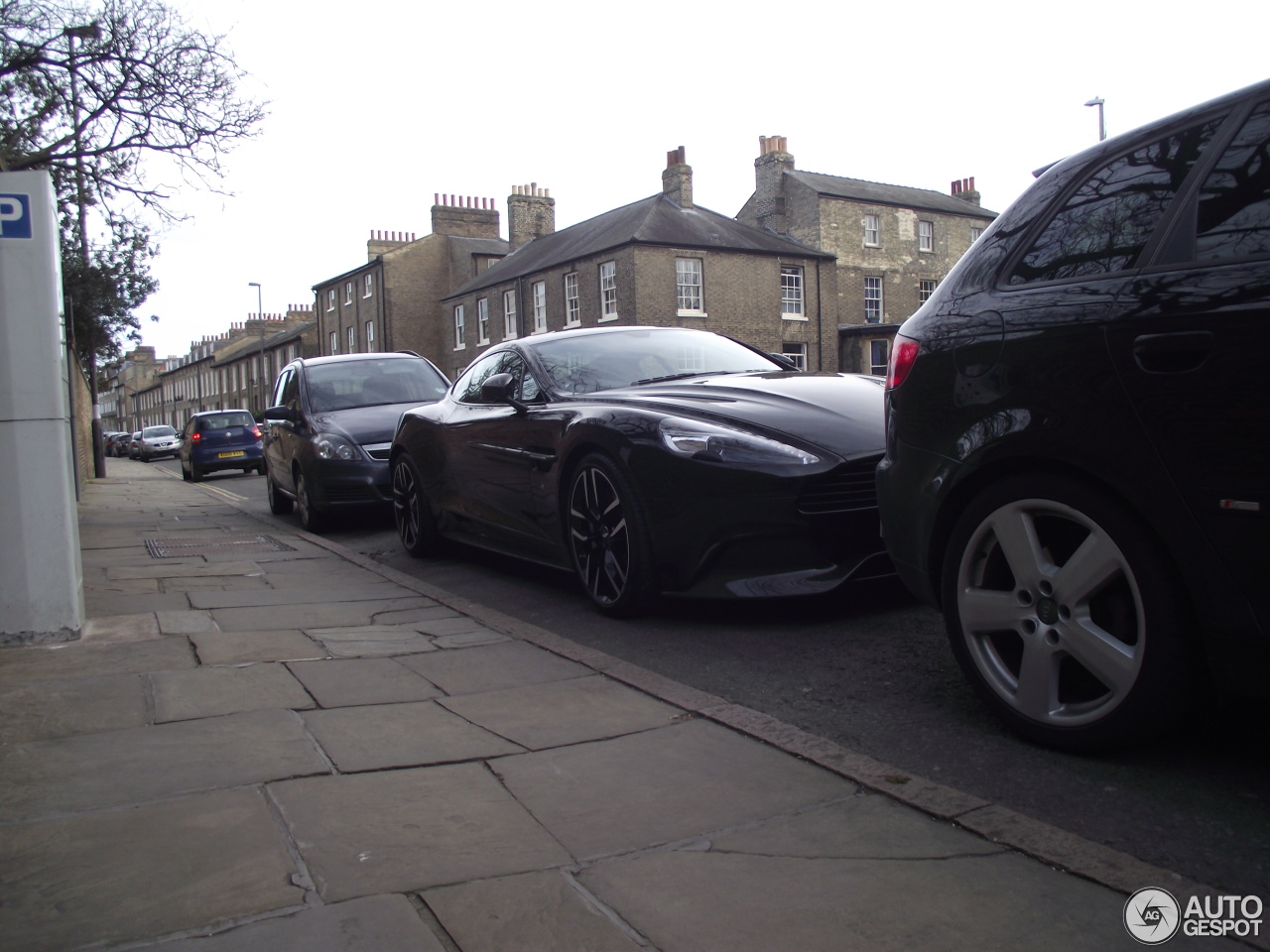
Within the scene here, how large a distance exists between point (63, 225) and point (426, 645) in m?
20.0

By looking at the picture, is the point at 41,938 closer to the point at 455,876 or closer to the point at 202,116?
the point at 455,876

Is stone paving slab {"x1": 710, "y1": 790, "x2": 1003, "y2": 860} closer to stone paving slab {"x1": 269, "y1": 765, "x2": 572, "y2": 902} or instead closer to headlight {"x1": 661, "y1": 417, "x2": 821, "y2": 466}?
stone paving slab {"x1": 269, "y1": 765, "x2": 572, "y2": 902}

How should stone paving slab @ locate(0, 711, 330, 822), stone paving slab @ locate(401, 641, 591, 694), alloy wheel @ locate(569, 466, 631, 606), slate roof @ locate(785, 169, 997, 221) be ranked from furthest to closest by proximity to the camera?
slate roof @ locate(785, 169, 997, 221)
alloy wheel @ locate(569, 466, 631, 606)
stone paving slab @ locate(401, 641, 591, 694)
stone paving slab @ locate(0, 711, 330, 822)

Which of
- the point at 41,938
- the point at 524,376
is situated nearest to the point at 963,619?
the point at 41,938

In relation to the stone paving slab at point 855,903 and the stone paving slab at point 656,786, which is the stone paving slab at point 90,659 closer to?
the stone paving slab at point 656,786

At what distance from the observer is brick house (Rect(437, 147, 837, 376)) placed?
35375 millimetres

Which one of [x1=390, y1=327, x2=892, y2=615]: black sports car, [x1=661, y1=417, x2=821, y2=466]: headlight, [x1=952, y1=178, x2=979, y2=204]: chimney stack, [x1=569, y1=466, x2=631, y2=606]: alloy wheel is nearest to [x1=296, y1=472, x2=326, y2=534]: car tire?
[x1=390, y1=327, x2=892, y2=615]: black sports car

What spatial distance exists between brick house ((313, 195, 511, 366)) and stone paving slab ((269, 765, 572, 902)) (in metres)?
47.6

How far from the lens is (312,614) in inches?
222

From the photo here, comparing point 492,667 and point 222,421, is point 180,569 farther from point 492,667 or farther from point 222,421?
point 222,421

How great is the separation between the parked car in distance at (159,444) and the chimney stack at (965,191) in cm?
4048

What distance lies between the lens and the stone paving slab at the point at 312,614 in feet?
17.5

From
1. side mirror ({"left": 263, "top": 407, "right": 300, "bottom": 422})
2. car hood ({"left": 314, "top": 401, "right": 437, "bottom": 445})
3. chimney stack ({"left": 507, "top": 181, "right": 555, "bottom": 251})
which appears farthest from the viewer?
chimney stack ({"left": 507, "top": 181, "right": 555, "bottom": 251})

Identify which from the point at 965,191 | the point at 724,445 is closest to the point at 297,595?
the point at 724,445
